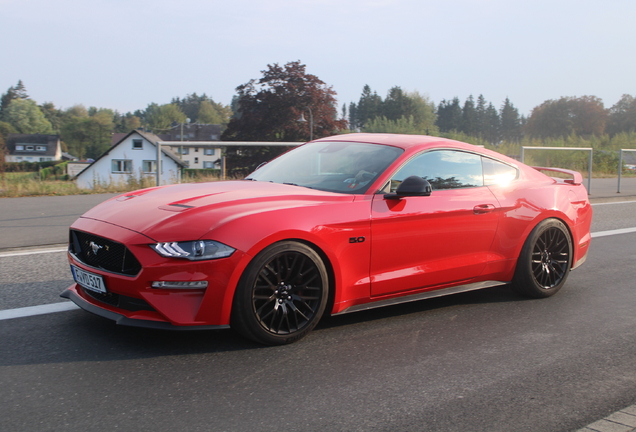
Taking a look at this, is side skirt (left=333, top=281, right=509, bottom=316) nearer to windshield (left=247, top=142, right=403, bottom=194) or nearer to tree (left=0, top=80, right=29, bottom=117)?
windshield (left=247, top=142, right=403, bottom=194)

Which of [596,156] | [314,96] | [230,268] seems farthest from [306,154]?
[314,96]

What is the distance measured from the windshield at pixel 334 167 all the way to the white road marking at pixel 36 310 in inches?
75.5

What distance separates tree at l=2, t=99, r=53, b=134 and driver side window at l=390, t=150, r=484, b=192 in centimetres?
16184

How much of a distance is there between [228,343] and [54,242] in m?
5.00

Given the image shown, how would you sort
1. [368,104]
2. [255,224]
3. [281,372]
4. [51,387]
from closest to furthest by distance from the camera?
1. [51,387]
2. [281,372]
3. [255,224]
4. [368,104]

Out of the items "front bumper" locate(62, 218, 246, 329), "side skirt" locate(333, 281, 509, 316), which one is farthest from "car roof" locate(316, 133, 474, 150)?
"front bumper" locate(62, 218, 246, 329)

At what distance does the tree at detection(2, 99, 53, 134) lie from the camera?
14938 cm

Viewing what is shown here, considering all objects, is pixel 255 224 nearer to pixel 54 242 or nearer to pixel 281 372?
pixel 281 372

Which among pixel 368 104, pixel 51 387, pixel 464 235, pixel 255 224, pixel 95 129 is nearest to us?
pixel 51 387

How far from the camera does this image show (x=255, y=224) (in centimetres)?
396

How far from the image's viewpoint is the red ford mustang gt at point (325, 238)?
382cm

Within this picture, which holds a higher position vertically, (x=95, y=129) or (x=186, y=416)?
(x=95, y=129)

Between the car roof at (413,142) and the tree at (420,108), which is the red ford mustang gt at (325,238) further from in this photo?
the tree at (420,108)

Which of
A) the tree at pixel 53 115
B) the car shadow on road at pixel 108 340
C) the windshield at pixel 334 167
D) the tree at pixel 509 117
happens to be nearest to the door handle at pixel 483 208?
the windshield at pixel 334 167
